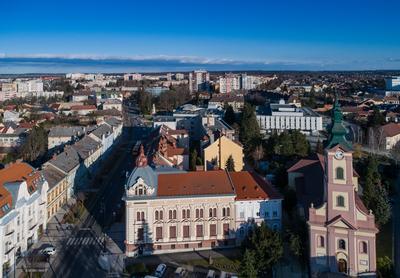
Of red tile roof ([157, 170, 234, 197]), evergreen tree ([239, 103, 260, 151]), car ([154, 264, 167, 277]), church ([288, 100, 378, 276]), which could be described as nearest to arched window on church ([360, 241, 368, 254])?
church ([288, 100, 378, 276])

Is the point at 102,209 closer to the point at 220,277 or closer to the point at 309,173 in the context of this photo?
the point at 220,277

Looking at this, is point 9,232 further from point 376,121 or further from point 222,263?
point 376,121

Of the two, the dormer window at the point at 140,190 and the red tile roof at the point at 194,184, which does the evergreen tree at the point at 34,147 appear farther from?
the red tile roof at the point at 194,184

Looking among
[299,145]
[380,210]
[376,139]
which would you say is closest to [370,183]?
[380,210]

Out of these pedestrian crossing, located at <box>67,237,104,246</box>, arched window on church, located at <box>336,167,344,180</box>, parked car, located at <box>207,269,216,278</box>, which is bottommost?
pedestrian crossing, located at <box>67,237,104,246</box>

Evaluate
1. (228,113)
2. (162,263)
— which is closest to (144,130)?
(228,113)

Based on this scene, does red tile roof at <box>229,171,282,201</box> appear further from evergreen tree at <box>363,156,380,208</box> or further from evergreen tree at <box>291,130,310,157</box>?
evergreen tree at <box>291,130,310,157</box>
